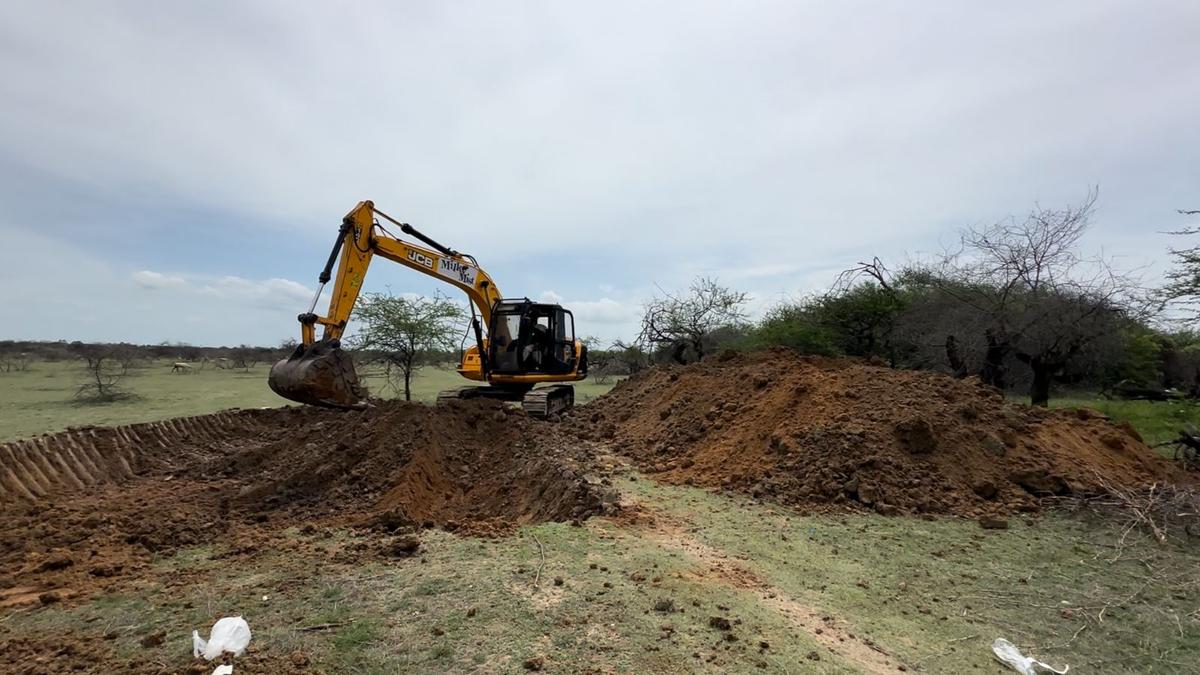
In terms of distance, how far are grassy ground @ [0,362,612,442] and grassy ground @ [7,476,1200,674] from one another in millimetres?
9174

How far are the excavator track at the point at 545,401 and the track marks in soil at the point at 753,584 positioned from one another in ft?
19.0

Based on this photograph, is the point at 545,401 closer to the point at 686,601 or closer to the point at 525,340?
the point at 525,340

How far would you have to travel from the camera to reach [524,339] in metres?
12.3

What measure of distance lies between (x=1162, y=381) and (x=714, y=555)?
19.5 meters

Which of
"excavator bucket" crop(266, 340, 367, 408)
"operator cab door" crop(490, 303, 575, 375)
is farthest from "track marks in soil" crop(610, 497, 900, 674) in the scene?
"operator cab door" crop(490, 303, 575, 375)

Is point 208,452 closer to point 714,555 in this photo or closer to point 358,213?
point 358,213

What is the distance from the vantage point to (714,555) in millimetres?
4504

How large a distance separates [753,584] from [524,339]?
887 cm

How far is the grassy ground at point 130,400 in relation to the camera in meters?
12.3

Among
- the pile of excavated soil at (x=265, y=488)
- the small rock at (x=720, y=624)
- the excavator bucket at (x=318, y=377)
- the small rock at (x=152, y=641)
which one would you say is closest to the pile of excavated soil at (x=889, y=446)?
the pile of excavated soil at (x=265, y=488)

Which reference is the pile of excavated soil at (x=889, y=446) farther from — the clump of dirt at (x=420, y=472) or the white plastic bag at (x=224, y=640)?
the white plastic bag at (x=224, y=640)

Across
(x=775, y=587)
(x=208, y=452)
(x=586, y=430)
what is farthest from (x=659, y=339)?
(x=775, y=587)

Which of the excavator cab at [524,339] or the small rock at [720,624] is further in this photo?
the excavator cab at [524,339]

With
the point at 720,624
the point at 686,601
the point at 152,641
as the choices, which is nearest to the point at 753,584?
the point at 686,601
